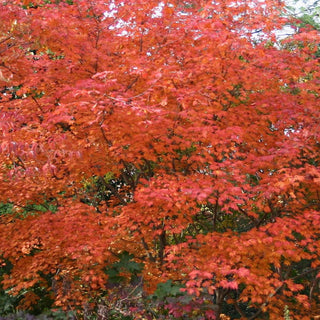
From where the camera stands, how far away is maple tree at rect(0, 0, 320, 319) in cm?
592

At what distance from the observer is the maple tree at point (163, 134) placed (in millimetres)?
5918


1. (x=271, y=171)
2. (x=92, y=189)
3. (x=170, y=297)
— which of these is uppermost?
(x=271, y=171)

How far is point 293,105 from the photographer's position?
272 inches

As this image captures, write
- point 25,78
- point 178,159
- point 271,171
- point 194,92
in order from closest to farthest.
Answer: point 194,92, point 25,78, point 271,171, point 178,159

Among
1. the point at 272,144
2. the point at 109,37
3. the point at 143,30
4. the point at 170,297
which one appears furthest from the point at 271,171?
the point at 109,37

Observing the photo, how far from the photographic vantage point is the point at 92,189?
10.2 metres

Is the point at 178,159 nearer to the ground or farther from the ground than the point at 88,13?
nearer to the ground

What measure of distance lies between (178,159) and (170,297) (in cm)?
292

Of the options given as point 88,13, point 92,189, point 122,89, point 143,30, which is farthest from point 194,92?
point 92,189

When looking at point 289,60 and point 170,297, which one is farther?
point 289,60

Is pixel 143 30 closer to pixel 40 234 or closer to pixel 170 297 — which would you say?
pixel 40 234

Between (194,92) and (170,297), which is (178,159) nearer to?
(194,92)

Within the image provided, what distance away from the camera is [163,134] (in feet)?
21.7

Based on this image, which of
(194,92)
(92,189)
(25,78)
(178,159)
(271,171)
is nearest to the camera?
(194,92)
